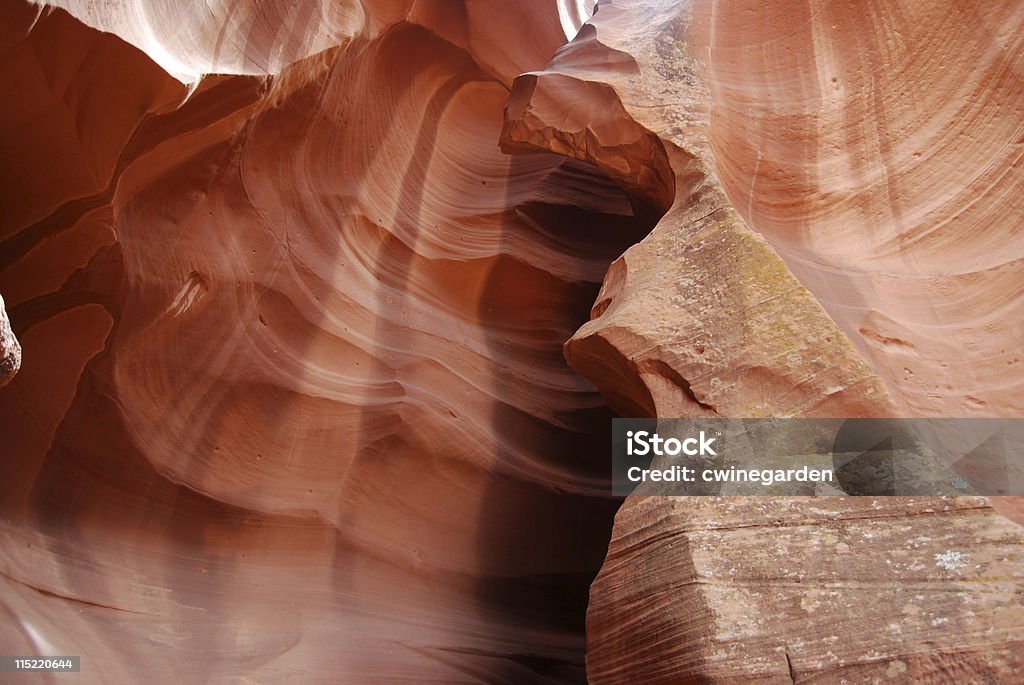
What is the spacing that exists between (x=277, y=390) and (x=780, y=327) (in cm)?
273

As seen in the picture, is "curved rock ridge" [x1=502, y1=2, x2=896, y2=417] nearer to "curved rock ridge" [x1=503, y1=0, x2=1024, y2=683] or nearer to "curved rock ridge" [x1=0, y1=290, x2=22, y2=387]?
"curved rock ridge" [x1=503, y1=0, x2=1024, y2=683]

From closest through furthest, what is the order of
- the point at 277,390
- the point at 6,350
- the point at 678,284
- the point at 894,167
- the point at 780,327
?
the point at 6,350 < the point at 780,327 < the point at 678,284 < the point at 894,167 < the point at 277,390

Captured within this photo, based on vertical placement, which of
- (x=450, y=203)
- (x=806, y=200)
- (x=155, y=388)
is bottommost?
(x=155, y=388)

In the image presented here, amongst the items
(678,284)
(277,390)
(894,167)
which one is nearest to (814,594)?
(678,284)

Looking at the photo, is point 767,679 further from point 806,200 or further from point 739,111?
point 739,111

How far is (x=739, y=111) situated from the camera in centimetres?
530

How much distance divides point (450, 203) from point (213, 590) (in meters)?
3.02

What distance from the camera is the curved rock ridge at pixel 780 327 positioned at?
10.2 ft

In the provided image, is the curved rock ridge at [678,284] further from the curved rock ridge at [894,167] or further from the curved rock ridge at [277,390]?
the curved rock ridge at [277,390]

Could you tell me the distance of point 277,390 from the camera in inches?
207

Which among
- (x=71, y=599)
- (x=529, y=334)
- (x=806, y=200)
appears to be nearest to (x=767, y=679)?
(x=806, y=200)

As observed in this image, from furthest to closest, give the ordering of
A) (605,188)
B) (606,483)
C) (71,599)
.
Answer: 1. (605,188)
2. (606,483)
3. (71,599)

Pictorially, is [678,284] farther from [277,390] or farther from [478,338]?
[277,390]

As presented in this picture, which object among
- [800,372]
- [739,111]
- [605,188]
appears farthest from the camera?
[605,188]
